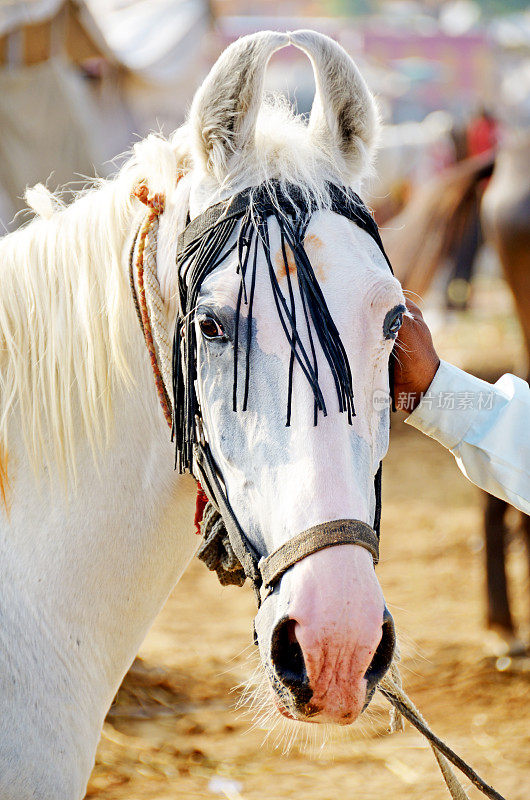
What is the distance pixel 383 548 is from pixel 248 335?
4.00m

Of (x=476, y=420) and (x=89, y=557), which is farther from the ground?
(x=89, y=557)

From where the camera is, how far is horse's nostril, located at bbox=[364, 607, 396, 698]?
118 centimetres

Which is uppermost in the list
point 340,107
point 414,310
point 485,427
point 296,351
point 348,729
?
point 340,107

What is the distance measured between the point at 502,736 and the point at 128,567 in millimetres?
2363

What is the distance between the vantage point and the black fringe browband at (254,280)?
4.09ft

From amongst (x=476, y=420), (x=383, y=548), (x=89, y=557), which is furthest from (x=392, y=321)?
(x=383, y=548)

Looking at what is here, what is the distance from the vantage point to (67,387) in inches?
57.8

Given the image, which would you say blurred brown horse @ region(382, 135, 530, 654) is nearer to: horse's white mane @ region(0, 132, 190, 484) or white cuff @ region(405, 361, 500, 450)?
white cuff @ region(405, 361, 500, 450)

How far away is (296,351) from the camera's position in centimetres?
124

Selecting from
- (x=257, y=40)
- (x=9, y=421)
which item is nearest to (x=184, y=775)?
(x=9, y=421)

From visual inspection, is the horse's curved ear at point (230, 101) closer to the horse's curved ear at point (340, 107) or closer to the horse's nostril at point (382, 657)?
the horse's curved ear at point (340, 107)

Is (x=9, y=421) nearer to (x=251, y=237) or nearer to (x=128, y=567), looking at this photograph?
(x=128, y=567)

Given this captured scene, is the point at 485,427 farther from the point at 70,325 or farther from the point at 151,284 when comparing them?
the point at 70,325

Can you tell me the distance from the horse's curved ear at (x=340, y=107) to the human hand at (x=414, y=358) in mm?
364
